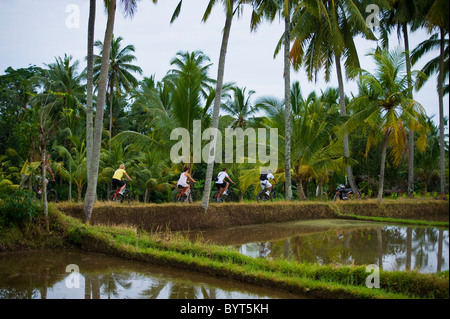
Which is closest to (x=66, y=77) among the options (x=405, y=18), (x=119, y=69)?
(x=119, y=69)

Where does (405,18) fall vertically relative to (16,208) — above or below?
above

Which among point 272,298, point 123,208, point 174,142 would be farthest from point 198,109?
point 272,298

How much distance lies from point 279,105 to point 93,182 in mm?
10153

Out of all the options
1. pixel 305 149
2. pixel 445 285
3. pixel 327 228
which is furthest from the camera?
pixel 305 149

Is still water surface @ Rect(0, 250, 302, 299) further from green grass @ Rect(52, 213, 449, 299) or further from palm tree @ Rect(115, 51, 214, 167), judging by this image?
palm tree @ Rect(115, 51, 214, 167)

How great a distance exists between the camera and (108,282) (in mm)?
6898

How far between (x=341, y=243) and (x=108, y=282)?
20.2 feet

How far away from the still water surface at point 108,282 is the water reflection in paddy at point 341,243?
187cm

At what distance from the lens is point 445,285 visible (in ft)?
17.9

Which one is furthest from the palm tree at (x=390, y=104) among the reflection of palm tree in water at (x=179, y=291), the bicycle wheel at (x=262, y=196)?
the reflection of palm tree in water at (x=179, y=291)

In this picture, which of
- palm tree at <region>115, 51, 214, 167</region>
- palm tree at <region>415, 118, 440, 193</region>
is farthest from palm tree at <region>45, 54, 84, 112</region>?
palm tree at <region>415, 118, 440, 193</region>

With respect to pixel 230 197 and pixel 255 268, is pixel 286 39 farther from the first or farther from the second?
pixel 255 268

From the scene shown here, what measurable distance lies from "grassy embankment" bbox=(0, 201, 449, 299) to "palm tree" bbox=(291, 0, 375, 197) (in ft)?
37.4
